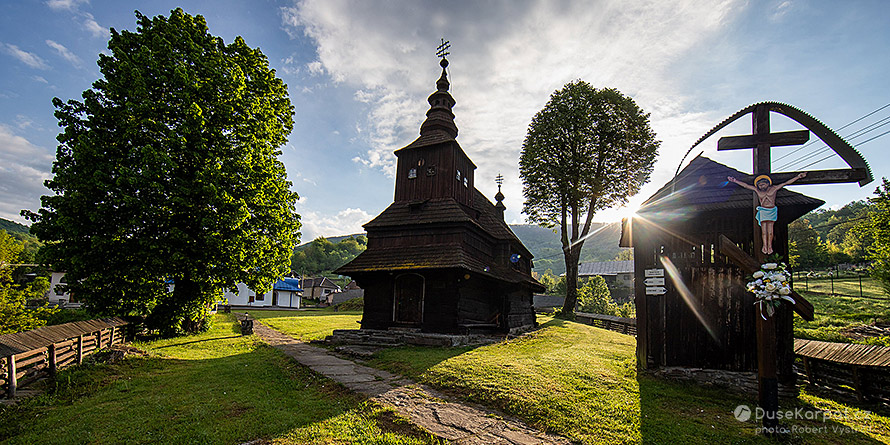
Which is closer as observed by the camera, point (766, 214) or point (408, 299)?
point (766, 214)

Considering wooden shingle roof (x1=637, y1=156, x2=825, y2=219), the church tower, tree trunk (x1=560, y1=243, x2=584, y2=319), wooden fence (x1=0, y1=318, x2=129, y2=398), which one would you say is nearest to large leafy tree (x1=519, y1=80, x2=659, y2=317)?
tree trunk (x1=560, y1=243, x2=584, y2=319)

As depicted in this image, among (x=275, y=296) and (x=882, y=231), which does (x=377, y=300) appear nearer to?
(x=882, y=231)

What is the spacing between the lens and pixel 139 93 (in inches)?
519

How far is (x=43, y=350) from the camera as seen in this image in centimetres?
831

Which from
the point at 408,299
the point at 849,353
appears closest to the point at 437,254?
the point at 408,299

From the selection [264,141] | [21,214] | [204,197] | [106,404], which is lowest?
[106,404]

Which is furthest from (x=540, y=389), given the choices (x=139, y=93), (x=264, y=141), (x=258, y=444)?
(x=139, y=93)

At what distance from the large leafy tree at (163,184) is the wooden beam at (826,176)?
1561 centimetres

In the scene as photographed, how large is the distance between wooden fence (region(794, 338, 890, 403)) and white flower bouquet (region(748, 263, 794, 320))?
4.14 metres

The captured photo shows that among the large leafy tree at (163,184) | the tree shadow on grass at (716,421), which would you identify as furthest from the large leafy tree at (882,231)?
the large leafy tree at (163,184)

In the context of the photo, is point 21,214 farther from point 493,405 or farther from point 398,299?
point 493,405

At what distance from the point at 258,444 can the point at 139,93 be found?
1380cm

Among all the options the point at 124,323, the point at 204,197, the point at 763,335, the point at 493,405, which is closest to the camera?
the point at 763,335

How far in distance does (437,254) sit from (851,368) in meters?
12.9
